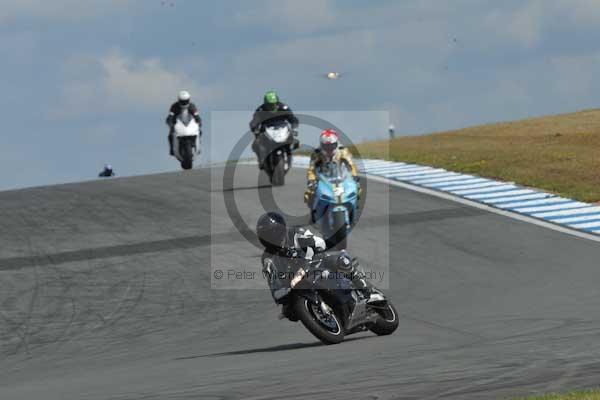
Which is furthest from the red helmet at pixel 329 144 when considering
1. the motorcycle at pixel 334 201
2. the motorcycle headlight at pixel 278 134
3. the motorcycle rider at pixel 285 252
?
the motorcycle headlight at pixel 278 134

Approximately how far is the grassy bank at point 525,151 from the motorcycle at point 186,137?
558 centimetres

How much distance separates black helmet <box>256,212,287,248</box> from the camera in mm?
11578

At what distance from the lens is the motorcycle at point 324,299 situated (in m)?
11.4

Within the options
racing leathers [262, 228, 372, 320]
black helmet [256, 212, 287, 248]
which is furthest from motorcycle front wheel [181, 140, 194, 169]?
black helmet [256, 212, 287, 248]

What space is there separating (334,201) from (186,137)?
1366cm

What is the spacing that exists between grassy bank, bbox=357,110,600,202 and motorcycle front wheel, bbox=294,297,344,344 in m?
13.5

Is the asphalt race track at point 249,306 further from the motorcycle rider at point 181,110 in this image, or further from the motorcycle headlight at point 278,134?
the motorcycle rider at point 181,110

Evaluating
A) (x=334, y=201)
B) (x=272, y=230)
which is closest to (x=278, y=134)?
(x=334, y=201)

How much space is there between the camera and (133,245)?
20641mm

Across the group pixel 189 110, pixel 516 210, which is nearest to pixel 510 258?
pixel 516 210

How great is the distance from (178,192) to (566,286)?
498 inches

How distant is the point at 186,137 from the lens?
29.8 meters

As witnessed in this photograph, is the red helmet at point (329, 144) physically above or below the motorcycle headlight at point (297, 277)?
above

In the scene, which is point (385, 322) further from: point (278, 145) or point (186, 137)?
point (186, 137)
